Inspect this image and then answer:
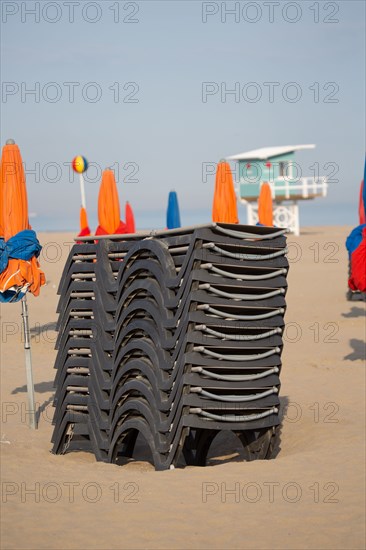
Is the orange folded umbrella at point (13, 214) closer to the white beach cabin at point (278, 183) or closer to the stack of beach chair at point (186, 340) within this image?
the stack of beach chair at point (186, 340)

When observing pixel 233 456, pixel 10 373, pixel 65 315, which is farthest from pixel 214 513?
pixel 10 373

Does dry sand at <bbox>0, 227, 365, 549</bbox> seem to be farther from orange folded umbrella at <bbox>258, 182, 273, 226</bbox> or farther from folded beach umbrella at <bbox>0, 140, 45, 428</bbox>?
orange folded umbrella at <bbox>258, 182, 273, 226</bbox>

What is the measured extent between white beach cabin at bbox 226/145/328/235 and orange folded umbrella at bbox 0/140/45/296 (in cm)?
3429

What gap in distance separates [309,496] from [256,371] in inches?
48.2

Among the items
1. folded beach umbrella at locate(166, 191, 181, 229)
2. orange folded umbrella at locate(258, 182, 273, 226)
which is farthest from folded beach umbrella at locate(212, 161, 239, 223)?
orange folded umbrella at locate(258, 182, 273, 226)

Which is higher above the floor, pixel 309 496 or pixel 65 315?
pixel 65 315

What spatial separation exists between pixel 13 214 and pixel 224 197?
19.6 feet

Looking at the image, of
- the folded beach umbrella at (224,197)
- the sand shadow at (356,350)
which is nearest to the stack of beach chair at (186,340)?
the sand shadow at (356,350)

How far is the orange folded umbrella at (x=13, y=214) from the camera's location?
362 inches

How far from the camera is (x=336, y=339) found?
1562cm

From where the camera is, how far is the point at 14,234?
30.6 feet

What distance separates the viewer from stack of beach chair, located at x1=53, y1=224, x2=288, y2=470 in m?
6.91

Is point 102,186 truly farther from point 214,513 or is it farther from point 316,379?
point 214,513

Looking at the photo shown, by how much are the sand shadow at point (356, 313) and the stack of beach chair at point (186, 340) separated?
34.9 feet
